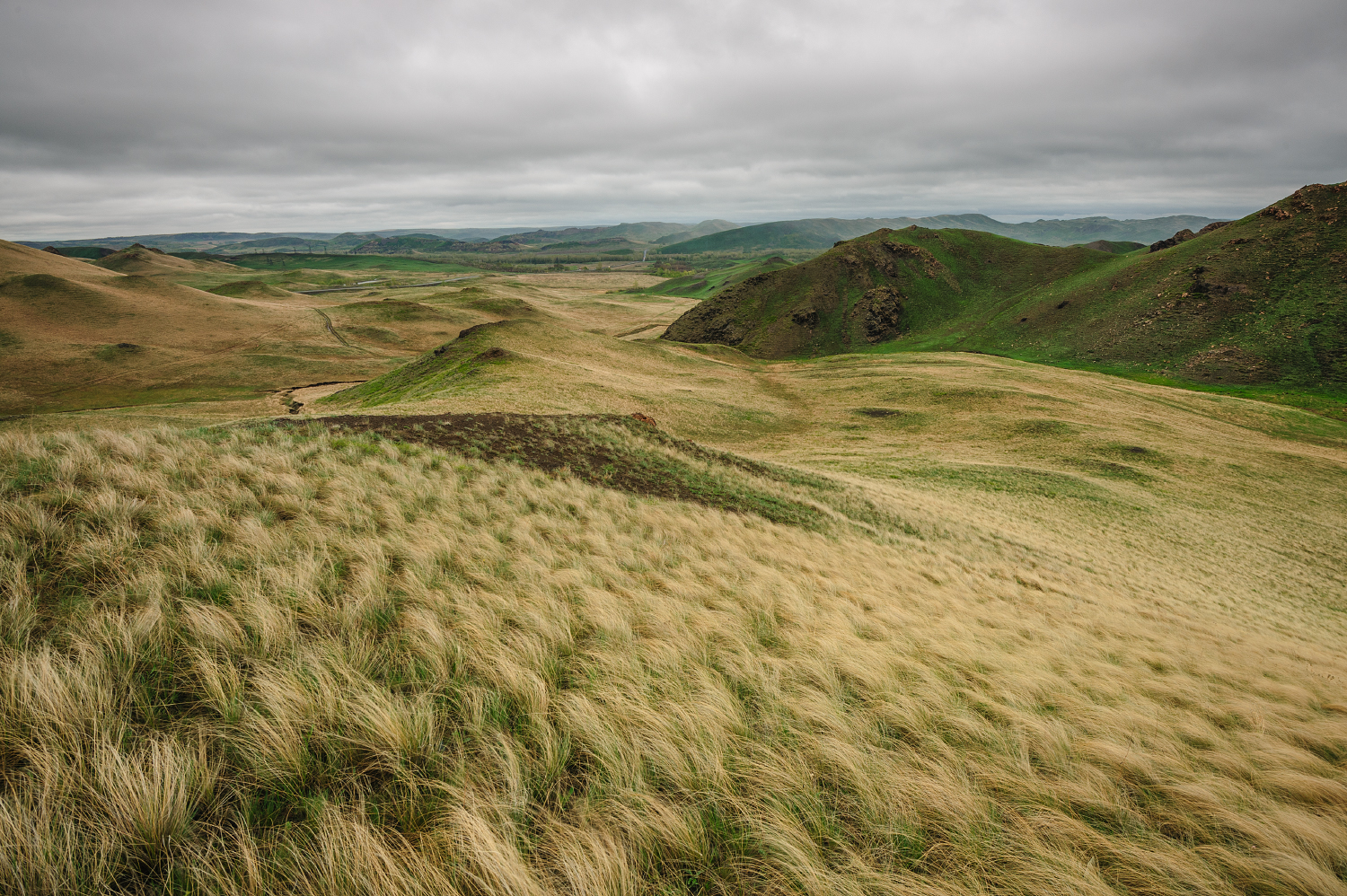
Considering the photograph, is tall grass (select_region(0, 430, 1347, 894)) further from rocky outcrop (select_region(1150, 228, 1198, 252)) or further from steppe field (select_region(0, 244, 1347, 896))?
rocky outcrop (select_region(1150, 228, 1198, 252))

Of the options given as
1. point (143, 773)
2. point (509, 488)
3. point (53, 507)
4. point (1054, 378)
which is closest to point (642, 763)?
point (143, 773)

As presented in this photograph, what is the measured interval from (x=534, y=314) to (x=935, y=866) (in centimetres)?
9941

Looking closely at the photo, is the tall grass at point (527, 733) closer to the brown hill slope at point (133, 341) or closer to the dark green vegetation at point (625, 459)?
the dark green vegetation at point (625, 459)

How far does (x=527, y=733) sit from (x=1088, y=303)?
117 meters

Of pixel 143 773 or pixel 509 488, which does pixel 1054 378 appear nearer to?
pixel 509 488

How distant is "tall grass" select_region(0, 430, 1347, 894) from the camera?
2.38 metres

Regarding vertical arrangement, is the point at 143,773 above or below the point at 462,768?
above

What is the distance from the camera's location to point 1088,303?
8988cm

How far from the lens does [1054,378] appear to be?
55.5 metres

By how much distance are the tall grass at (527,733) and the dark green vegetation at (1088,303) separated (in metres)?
93.4

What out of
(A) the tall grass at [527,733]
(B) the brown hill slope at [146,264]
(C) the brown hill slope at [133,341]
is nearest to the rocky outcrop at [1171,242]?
(A) the tall grass at [527,733]

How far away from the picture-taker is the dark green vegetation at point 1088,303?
71625mm

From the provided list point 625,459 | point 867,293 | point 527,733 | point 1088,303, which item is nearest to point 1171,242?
point 1088,303

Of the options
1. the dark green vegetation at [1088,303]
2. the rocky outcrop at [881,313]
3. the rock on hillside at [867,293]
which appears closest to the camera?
the dark green vegetation at [1088,303]
